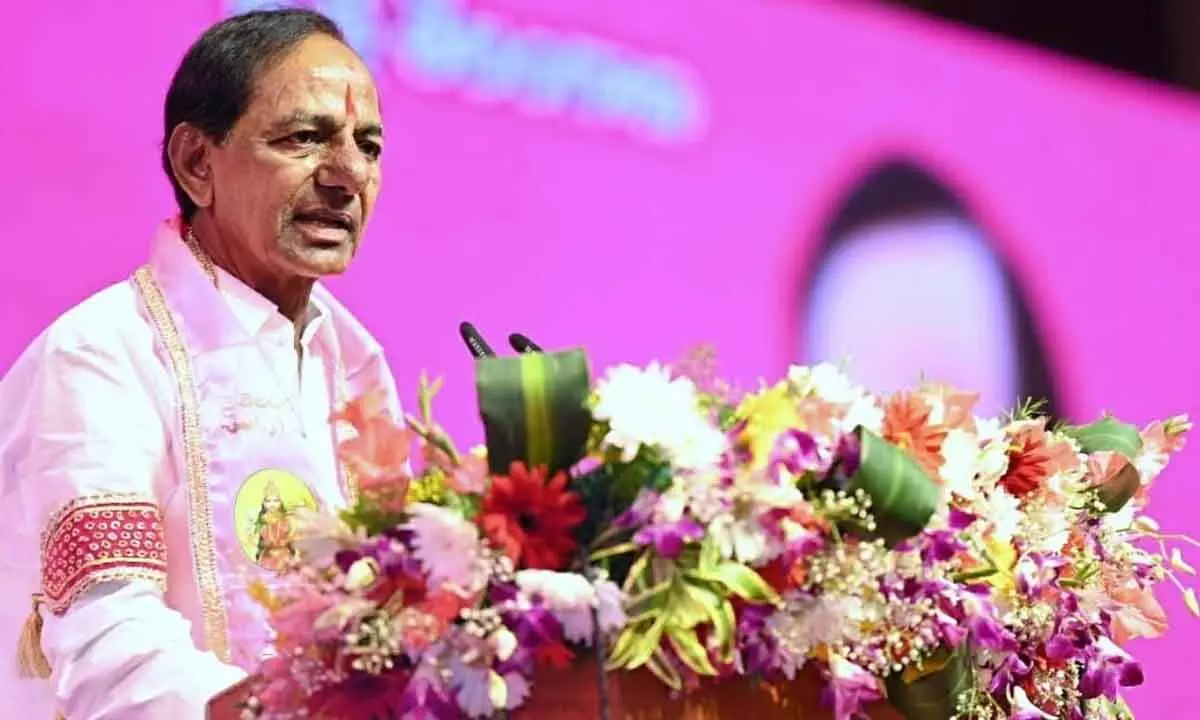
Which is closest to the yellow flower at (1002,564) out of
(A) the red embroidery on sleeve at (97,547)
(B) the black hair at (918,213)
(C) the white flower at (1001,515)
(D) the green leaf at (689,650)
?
(C) the white flower at (1001,515)

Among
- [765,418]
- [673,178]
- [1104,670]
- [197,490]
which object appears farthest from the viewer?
[673,178]

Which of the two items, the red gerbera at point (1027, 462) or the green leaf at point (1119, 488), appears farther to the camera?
the green leaf at point (1119, 488)

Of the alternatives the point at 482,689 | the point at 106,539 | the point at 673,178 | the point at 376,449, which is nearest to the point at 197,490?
the point at 106,539

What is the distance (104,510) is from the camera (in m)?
1.99

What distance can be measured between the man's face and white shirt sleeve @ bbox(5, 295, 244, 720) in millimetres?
190

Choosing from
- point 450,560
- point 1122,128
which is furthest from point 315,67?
point 1122,128

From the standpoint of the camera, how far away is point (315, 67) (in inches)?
90.4

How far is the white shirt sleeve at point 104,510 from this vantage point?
6.13 feet

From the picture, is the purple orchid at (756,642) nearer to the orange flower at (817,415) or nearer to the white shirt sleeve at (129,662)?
the orange flower at (817,415)

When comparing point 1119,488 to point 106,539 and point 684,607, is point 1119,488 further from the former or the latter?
point 106,539

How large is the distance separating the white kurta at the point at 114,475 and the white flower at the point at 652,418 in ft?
1.38

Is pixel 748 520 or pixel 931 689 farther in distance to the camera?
pixel 931 689

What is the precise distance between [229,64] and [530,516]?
103 cm

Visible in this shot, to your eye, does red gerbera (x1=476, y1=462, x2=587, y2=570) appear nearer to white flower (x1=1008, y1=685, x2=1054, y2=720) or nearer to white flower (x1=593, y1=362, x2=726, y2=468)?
white flower (x1=593, y1=362, x2=726, y2=468)
